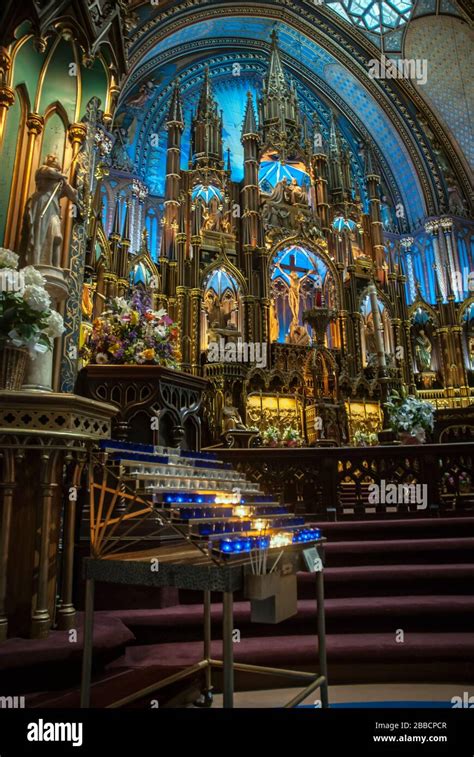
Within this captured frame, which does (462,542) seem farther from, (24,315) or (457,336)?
(457,336)

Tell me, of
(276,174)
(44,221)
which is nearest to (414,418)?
(44,221)

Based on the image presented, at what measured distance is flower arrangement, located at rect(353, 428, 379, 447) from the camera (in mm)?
13656

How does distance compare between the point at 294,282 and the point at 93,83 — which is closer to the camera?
the point at 93,83

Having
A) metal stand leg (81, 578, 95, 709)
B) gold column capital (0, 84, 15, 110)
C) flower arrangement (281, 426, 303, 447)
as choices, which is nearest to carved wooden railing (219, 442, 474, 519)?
metal stand leg (81, 578, 95, 709)

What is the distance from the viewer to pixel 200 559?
2613mm

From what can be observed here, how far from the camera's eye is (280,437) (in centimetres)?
1266

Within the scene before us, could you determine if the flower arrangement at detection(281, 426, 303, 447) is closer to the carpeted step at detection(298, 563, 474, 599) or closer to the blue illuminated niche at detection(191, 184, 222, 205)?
the carpeted step at detection(298, 563, 474, 599)

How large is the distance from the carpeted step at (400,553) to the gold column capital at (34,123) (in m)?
5.23

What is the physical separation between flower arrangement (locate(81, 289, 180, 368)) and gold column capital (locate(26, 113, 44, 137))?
196cm

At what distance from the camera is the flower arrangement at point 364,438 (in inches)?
538

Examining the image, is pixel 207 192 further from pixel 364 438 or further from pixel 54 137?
pixel 54 137

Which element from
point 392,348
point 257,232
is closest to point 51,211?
point 257,232

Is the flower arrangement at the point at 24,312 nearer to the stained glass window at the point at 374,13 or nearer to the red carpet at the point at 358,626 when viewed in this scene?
the red carpet at the point at 358,626

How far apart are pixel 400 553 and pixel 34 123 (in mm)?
5788
